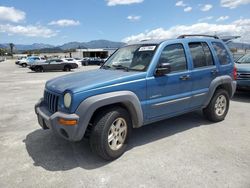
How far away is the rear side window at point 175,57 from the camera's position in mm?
4211

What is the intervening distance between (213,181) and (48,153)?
2.61 meters

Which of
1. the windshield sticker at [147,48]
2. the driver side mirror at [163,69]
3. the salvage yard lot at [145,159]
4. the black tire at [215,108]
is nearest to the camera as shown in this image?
the salvage yard lot at [145,159]

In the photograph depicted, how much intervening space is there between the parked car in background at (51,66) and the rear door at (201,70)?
21.7 m

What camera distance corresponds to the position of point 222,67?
5.22 metres

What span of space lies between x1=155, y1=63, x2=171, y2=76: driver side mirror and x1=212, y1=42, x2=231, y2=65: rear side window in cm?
190

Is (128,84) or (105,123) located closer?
(105,123)

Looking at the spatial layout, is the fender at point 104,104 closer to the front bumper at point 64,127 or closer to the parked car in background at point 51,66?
the front bumper at point 64,127

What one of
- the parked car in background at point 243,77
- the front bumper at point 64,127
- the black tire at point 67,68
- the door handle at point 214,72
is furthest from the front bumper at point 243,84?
the black tire at point 67,68

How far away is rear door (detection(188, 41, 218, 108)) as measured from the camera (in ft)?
15.3

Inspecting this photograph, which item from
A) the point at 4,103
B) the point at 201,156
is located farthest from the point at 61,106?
the point at 4,103

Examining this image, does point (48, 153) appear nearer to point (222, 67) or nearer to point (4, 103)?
point (222, 67)

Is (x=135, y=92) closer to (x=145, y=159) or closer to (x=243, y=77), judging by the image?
(x=145, y=159)

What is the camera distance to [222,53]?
539cm

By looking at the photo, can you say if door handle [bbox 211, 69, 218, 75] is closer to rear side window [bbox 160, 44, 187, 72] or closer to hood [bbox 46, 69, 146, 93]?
rear side window [bbox 160, 44, 187, 72]
